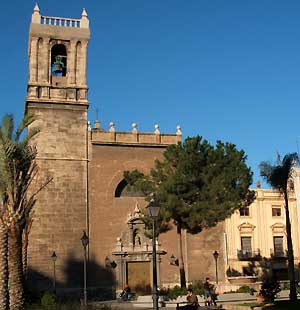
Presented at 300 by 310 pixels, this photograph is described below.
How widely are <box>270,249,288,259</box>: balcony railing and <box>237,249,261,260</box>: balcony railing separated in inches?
47.0

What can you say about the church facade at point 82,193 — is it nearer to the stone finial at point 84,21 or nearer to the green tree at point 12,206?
the stone finial at point 84,21

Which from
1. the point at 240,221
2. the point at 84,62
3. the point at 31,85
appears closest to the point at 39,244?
the point at 31,85

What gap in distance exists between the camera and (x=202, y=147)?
26859 mm

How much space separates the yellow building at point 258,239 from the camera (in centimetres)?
4009

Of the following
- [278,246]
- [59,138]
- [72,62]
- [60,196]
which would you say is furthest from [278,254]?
[72,62]

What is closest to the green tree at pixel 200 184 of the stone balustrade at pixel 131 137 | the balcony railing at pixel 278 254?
the stone balustrade at pixel 131 137

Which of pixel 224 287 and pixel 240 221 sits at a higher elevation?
pixel 240 221

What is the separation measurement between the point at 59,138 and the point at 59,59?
5.04 m

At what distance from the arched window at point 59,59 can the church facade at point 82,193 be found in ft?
0.21

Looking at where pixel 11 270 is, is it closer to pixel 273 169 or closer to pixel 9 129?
pixel 9 129

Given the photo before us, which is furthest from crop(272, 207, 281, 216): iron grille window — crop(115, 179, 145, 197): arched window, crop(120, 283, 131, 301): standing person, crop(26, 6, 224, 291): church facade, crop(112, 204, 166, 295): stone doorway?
crop(120, 283, 131, 301): standing person

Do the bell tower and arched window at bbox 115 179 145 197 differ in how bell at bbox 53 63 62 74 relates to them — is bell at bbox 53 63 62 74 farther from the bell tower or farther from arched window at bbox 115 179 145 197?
arched window at bbox 115 179 145 197

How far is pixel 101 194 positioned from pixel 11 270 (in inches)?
589

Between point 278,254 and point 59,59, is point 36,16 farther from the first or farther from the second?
point 278,254
